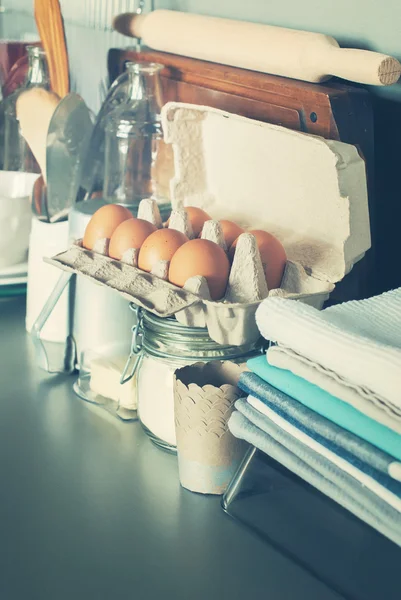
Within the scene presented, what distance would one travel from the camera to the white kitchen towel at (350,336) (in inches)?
24.4

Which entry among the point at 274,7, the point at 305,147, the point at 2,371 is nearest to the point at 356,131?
the point at 305,147

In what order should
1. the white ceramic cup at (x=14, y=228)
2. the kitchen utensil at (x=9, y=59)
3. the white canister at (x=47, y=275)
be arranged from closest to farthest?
the white canister at (x=47, y=275), the white ceramic cup at (x=14, y=228), the kitchen utensil at (x=9, y=59)

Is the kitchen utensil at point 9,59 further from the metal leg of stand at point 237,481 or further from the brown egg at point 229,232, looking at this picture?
the metal leg of stand at point 237,481

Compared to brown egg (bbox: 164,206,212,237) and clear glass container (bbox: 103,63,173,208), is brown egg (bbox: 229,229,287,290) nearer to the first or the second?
brown egg (bbox: 164,206,212,237)

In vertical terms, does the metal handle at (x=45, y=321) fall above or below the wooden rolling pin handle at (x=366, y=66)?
below

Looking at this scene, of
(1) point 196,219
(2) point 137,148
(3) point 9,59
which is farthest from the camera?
(3) point 9,59

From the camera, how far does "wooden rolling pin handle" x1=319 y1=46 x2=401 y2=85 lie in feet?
2.80

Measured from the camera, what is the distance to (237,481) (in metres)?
0.80

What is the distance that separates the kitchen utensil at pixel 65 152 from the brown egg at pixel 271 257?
0.35 m

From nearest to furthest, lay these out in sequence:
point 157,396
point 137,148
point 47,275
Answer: point 157,396, point 47,275, point 137,148

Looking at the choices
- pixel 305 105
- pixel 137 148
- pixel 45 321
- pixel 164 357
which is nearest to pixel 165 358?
pixel 164 357

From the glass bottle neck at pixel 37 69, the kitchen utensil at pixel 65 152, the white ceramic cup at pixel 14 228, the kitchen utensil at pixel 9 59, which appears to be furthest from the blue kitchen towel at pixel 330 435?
the kitchen utensil at pixel 9 59

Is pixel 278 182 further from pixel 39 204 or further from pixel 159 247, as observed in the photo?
pixel 39 204

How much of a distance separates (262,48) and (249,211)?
7.6 inches
